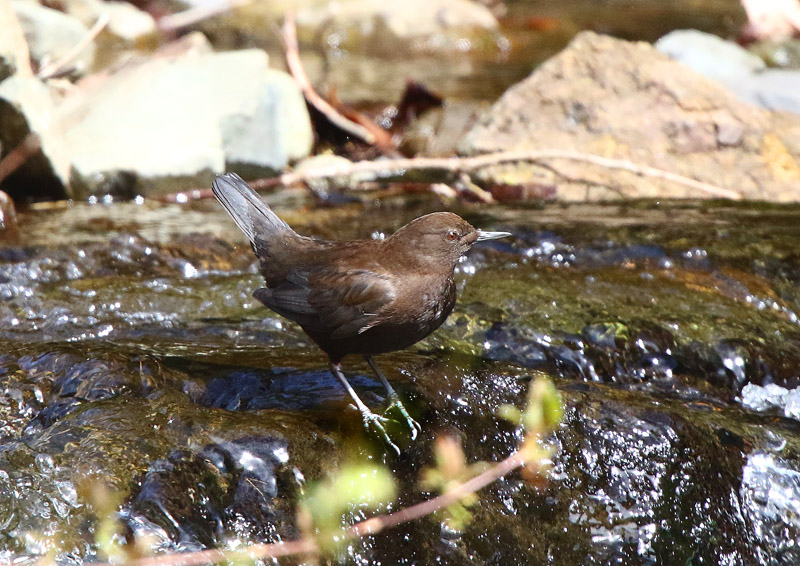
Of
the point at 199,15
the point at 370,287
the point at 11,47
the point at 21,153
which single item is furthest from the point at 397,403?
the point at 11,47

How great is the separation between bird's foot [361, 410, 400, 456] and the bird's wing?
384 millimetres

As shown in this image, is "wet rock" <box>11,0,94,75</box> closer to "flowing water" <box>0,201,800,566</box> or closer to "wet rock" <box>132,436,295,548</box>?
"flowing water" <box>0,201,800,566</box>

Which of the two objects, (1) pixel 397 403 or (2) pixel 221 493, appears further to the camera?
(1) pixel 397 403

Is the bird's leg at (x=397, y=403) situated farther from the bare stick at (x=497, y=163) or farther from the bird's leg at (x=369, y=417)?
the bare stick at (x=497, y=163)

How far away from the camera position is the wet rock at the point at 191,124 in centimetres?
606

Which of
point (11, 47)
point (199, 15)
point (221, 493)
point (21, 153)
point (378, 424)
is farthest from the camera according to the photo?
point (11, 47)

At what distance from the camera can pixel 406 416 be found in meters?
3.12

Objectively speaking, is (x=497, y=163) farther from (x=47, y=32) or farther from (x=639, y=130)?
(x=47, y=32)

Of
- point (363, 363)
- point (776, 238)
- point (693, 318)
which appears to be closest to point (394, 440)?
point (363, 363)

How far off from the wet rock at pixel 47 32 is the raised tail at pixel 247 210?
4314mm

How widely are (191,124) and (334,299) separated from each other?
3362 millimetres

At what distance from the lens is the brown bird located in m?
3.29

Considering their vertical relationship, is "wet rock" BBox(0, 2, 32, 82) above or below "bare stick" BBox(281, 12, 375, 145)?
above

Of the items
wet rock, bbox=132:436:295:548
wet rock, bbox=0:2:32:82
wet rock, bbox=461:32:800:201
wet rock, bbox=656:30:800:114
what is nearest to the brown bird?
wet rock, bbox=132:436:295:548
